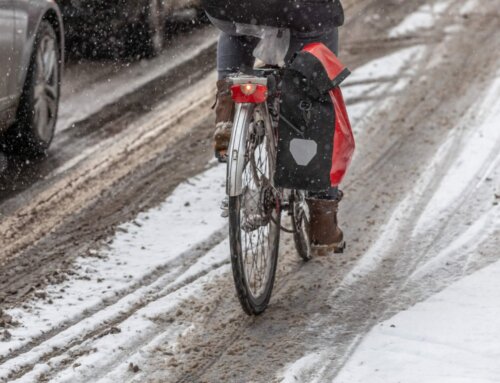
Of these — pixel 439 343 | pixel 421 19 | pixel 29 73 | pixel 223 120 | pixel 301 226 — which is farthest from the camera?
pixel 421 19

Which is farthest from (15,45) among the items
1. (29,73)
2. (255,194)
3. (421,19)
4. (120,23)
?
(421,19)

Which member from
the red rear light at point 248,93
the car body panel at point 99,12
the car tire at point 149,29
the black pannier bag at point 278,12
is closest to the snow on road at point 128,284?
the red rear light at point 248,93

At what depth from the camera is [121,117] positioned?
321 inches

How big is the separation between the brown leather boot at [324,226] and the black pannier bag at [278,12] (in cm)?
82

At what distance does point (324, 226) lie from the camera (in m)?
4.76

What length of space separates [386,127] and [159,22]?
348 centimetres

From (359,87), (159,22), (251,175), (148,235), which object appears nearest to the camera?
(251,175)

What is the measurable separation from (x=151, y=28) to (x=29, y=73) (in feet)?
11.8

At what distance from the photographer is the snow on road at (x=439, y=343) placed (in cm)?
385

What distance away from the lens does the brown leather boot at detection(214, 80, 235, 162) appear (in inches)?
170

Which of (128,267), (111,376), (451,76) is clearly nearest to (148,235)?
(128,267)

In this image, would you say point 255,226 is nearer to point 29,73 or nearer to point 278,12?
point 278,12

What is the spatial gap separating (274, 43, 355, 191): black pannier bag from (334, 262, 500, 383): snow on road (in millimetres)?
669

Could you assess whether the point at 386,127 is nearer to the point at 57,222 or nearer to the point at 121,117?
the point at 121,117
